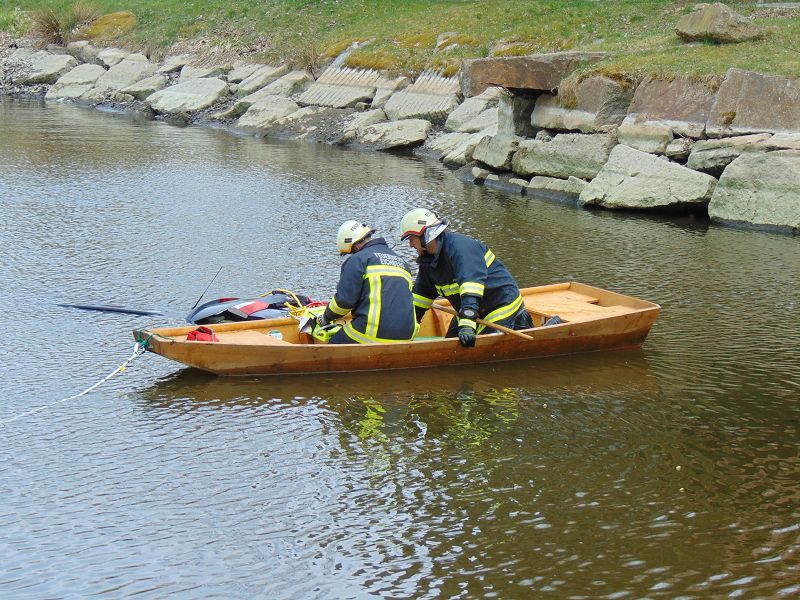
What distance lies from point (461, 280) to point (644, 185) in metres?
9.15

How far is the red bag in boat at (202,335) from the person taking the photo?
392 inches

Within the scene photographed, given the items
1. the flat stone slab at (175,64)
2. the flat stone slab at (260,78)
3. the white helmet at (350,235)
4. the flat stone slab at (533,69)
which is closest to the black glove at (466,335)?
the white helmet at (350,235)

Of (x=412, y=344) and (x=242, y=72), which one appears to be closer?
(x=412, y=344)

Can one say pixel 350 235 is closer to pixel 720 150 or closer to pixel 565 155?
pixel 720 150

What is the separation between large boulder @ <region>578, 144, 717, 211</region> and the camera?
59.3 feet

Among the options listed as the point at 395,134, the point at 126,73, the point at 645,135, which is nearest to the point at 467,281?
the point at 645,135

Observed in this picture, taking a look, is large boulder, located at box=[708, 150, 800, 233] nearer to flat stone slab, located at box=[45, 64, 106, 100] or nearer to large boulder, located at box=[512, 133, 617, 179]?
large boulder, located at box=[512, 133, 617, 179]

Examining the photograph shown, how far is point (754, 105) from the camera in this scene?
18.2 meters

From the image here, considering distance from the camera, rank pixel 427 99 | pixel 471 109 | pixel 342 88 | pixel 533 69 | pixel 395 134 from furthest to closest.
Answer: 1. pixel 342 88
2. pixel 427 99
3. pixel 395 134
4. pixel 471 109
5. pixel 533 69

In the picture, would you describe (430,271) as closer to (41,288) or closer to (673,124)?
(41,288)

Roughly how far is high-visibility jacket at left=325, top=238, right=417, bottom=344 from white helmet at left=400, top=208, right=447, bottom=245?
0.28 metres

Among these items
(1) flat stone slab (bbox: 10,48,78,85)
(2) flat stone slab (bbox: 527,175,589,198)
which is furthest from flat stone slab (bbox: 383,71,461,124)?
(1) flat stone slab (bbox: 10,48,78,85)

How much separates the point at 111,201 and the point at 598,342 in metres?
10.7

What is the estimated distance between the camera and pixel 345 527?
722cm
